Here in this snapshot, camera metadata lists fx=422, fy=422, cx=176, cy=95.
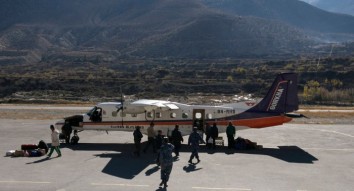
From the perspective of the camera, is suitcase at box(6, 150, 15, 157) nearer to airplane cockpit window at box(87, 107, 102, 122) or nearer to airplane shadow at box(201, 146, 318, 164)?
airplane cockpit window at box(87, 107, 102, 122)

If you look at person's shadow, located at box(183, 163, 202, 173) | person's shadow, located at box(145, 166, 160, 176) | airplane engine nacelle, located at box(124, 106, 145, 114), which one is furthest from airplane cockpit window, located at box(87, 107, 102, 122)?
person's shadow, located at box(183, 163, 202, 173)

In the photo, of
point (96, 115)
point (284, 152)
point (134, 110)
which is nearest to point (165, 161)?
point (134, 110)

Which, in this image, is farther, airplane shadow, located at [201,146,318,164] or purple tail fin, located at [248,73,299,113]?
purple tail fin, located at [248,73,299,113]

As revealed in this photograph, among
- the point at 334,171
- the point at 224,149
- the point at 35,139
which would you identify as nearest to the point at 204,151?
the point at 224,149

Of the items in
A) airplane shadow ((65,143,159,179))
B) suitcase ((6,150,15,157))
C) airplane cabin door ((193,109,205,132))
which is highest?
airplane cabin door ((193,109,205,132))

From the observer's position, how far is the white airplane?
28.8 meters

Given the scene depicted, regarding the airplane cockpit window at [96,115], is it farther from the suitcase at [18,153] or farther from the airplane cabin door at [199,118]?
the airplane cabin door at [199,118]

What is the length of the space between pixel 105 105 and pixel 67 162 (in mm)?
7555

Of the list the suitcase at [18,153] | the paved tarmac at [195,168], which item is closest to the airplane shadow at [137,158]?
the paved tarmac at [195,168]

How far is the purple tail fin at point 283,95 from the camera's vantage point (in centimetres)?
2870

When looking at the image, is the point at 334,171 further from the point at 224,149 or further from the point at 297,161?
the point at 224,149

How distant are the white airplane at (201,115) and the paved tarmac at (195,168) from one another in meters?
1.59

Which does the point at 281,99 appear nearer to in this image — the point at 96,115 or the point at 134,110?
the point at 134,110

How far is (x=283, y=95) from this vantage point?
1134 inches
